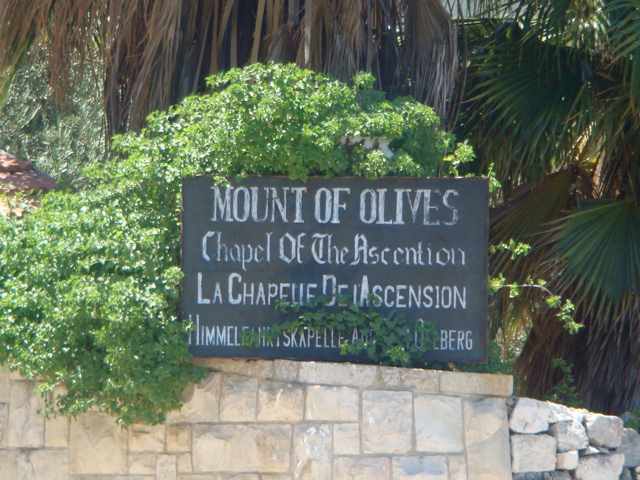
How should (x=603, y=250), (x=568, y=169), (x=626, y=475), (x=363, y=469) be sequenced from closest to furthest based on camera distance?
(x=363, y=469)
(x=626, y=475)
(x=603, y=250)
(x=568, y=169)

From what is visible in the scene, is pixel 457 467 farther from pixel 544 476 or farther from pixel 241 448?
pixel 241 448

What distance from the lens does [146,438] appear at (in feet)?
13.3

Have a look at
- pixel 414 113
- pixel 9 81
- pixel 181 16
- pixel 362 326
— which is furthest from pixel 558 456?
pixel 9 81

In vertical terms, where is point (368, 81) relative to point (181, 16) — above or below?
A: below

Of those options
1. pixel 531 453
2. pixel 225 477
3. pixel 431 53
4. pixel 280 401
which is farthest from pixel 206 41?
pixel 531 453

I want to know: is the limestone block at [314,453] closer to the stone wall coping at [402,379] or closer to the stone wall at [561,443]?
the stone wall coping at [402,379]

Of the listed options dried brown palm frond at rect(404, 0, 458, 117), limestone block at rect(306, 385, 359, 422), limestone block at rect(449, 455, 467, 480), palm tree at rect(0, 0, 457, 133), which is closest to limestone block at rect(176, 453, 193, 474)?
limestone block at rect(306, 385, 359, 422)

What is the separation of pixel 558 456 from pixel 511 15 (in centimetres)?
420

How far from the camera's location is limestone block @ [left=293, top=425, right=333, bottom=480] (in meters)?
3.84

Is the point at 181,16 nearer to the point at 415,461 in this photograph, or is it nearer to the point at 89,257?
the point at 89,257

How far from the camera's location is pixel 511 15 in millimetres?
6855

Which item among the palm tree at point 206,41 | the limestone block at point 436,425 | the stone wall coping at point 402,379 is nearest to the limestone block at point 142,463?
the stone wall coping at point 402,379

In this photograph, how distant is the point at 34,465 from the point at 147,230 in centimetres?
138

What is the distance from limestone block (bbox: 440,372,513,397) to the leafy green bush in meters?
1.07
